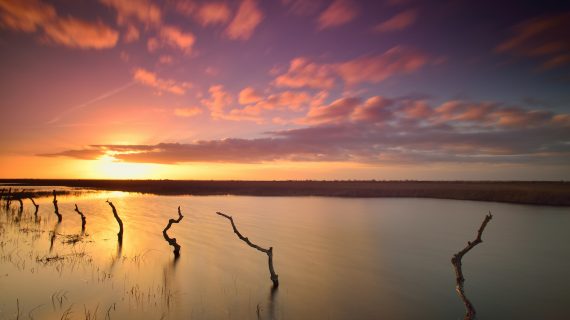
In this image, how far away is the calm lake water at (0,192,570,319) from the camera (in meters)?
12.7

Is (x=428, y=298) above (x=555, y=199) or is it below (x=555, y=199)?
below

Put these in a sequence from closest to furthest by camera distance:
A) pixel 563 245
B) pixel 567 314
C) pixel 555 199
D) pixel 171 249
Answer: pixel 567 314 → pixel 171 249 → pixel 563 245 → pixel 555 199

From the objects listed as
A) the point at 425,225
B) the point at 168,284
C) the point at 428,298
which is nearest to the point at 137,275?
the point at 168,284

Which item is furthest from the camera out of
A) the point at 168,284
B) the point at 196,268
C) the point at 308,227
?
the point at 308,227

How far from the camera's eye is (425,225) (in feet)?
116

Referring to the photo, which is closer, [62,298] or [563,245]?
[62,298]

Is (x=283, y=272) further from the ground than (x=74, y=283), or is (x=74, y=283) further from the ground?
(x=74, y=283)

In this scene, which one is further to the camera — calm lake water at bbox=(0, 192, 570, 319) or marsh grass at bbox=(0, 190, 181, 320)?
calm lake water at bbox=(0, 192, 570, 319)

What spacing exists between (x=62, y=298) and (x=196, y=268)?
6.74 metres

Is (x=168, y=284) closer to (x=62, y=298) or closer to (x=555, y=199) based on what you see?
(x=62, y=298)

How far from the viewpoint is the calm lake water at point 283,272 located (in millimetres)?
12672

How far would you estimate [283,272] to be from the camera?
18.1 meters

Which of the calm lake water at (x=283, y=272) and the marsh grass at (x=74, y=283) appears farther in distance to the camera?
the calm lake water at (x=283, y=272)

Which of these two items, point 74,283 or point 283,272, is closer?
point 74,283
